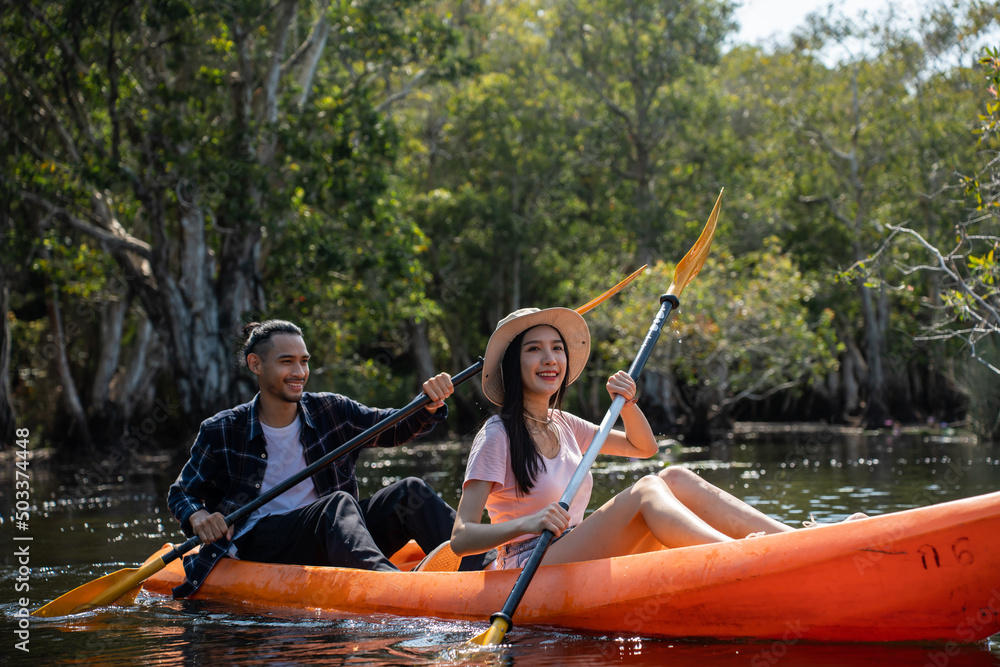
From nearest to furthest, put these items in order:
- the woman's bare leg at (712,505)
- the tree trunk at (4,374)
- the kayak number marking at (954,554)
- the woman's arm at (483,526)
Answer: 1. the kayak number marking at (954,554)
2. the woman's arm at (483,526)
3. the woman's bare leg at (712,505)
4. the tree trunk at (4,374)

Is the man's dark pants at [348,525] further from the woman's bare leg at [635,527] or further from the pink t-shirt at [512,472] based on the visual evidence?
the woman's bare leg at [635,527]

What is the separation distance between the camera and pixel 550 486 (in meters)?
3.34

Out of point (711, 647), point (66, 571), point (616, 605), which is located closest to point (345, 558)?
point (616, 605)

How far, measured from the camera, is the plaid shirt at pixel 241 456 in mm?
4211

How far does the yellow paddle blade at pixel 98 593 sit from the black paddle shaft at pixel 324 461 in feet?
0.46

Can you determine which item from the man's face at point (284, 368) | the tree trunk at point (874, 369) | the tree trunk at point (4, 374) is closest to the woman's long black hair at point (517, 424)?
the man's face at point (284, 368)

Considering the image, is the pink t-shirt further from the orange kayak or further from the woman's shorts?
the orange kayak

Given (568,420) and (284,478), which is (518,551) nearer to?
(568,420)

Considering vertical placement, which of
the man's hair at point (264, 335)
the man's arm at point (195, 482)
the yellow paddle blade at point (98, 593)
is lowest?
the yellow paddle blade at point (98, 593)

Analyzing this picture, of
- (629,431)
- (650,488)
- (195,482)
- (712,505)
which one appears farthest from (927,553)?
(195,482)

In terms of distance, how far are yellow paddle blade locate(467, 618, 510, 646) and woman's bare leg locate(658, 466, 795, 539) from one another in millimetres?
750

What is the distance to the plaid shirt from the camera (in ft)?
13.8

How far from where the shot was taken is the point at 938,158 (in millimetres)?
18875

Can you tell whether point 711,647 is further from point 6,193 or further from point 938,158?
point 938,158
